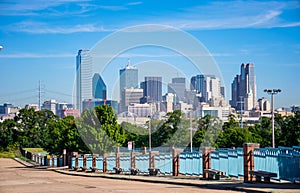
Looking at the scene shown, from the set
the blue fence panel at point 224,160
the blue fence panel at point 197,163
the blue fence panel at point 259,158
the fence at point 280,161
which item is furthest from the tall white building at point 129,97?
the fence at point 280,161

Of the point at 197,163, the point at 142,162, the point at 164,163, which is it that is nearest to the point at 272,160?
the point at 197,163

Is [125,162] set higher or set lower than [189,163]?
lower

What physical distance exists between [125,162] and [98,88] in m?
52.7

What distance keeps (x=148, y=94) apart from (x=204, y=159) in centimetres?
7442

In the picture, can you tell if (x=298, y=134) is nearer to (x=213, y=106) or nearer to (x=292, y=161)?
(x=292, y=161)

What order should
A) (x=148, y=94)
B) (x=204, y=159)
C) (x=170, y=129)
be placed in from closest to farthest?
(x=204, y=159)
(x=170, y=129)
(x=148, y=94)

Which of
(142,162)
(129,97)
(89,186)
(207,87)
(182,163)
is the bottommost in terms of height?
(89,186)

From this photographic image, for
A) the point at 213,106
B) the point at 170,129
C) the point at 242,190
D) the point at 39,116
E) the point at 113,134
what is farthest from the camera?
the point at 213,106

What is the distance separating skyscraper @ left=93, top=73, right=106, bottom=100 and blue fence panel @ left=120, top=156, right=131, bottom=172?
3727cm

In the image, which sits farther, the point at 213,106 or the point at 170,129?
the point at 213,106

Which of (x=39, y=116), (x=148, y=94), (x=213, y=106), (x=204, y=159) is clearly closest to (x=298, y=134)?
(x=148, y=94)

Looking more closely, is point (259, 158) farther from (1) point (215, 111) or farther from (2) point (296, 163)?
(1) point (215, 111)

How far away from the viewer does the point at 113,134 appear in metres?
71.2

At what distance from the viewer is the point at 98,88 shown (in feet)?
329
